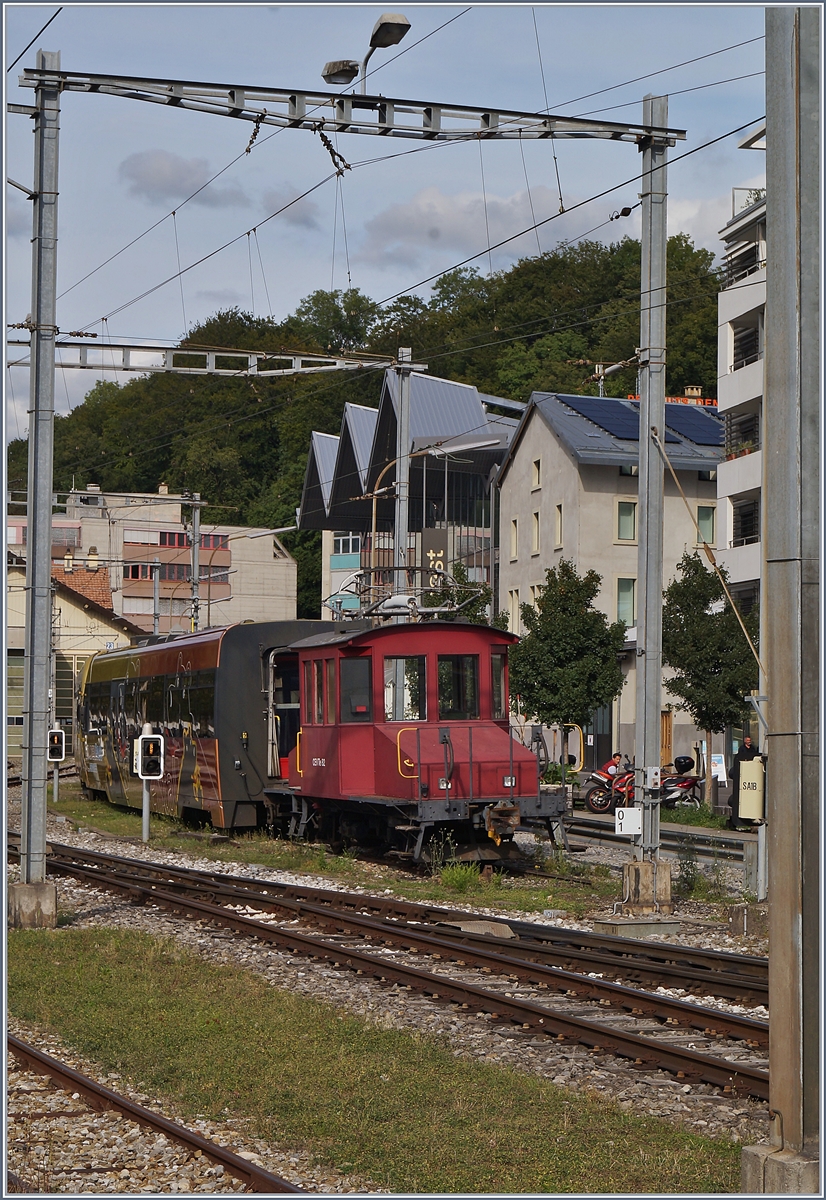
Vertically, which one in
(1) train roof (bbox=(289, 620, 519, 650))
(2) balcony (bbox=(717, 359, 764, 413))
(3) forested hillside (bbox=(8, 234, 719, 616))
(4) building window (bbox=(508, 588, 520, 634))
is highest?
(3) forested hillside (bbox=(8, 234, 719, 616))

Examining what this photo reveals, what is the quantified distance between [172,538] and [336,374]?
50.5ft

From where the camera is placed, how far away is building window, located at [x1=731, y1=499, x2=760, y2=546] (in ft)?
127

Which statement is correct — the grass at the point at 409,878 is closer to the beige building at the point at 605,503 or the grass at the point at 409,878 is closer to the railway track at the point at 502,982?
the railway track at the point at 502,982

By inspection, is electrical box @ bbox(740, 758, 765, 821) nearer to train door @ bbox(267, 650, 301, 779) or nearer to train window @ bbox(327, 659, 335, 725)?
train window @ bbox(327, 659, 335, 725)

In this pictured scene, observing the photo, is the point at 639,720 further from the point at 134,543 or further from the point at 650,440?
the point at 134,543

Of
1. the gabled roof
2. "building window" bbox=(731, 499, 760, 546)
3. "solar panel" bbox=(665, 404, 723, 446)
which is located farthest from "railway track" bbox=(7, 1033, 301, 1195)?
the gabled roof

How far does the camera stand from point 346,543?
226 feet

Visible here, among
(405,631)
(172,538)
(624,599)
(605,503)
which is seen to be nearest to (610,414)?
(605,503)

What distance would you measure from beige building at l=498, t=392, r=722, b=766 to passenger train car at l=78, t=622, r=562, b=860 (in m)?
21.9

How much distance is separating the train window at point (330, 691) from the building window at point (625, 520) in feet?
91.9

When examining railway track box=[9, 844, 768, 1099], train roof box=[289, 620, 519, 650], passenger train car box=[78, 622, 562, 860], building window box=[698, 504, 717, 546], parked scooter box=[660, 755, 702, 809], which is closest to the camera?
railway track box=[9, 844, 768, 1099]

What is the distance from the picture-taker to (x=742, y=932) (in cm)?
1438

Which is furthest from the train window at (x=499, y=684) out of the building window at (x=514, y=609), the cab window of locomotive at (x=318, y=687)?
the building window at (x=514, y=609)

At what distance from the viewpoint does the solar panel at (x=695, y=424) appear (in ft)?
161
